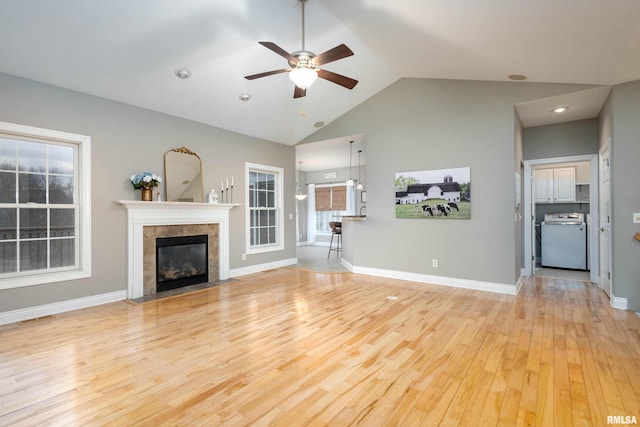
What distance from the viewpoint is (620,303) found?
3.73m

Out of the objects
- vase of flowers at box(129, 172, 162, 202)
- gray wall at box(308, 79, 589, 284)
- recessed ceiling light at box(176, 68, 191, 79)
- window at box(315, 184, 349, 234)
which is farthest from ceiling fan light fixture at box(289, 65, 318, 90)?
window at box(315, 184, 349, 234)

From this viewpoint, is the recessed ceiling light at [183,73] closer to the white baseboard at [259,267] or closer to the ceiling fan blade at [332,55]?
the ceiling fan blade at [332,55]

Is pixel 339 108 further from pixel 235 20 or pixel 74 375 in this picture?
pixel 74 375

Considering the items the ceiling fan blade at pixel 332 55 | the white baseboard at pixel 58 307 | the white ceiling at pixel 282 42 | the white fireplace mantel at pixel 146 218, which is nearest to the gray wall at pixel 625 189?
the white ceiling at pixel 282 42

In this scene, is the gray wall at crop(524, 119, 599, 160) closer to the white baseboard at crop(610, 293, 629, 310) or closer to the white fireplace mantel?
the white baseboard at crop(610, 293, 629, 310)

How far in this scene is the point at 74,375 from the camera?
7.50ft

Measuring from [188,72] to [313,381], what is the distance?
3951 millimetres

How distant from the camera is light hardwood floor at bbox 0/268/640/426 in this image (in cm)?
185

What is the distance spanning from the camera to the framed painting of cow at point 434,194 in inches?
188

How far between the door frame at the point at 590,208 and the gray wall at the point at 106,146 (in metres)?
5.68

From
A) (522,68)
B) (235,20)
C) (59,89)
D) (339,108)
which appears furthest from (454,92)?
(59,89)

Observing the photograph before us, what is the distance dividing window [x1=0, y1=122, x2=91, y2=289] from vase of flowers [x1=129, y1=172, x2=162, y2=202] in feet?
1.78

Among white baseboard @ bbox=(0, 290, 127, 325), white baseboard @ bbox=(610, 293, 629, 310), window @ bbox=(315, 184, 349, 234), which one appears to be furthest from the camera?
window @ bbox=(315, 184, 349, 234)

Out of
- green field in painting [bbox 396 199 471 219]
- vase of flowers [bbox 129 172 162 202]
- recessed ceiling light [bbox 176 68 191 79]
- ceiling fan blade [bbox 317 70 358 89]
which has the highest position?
recessed ceiling light [bbox 176 68 191 79]
